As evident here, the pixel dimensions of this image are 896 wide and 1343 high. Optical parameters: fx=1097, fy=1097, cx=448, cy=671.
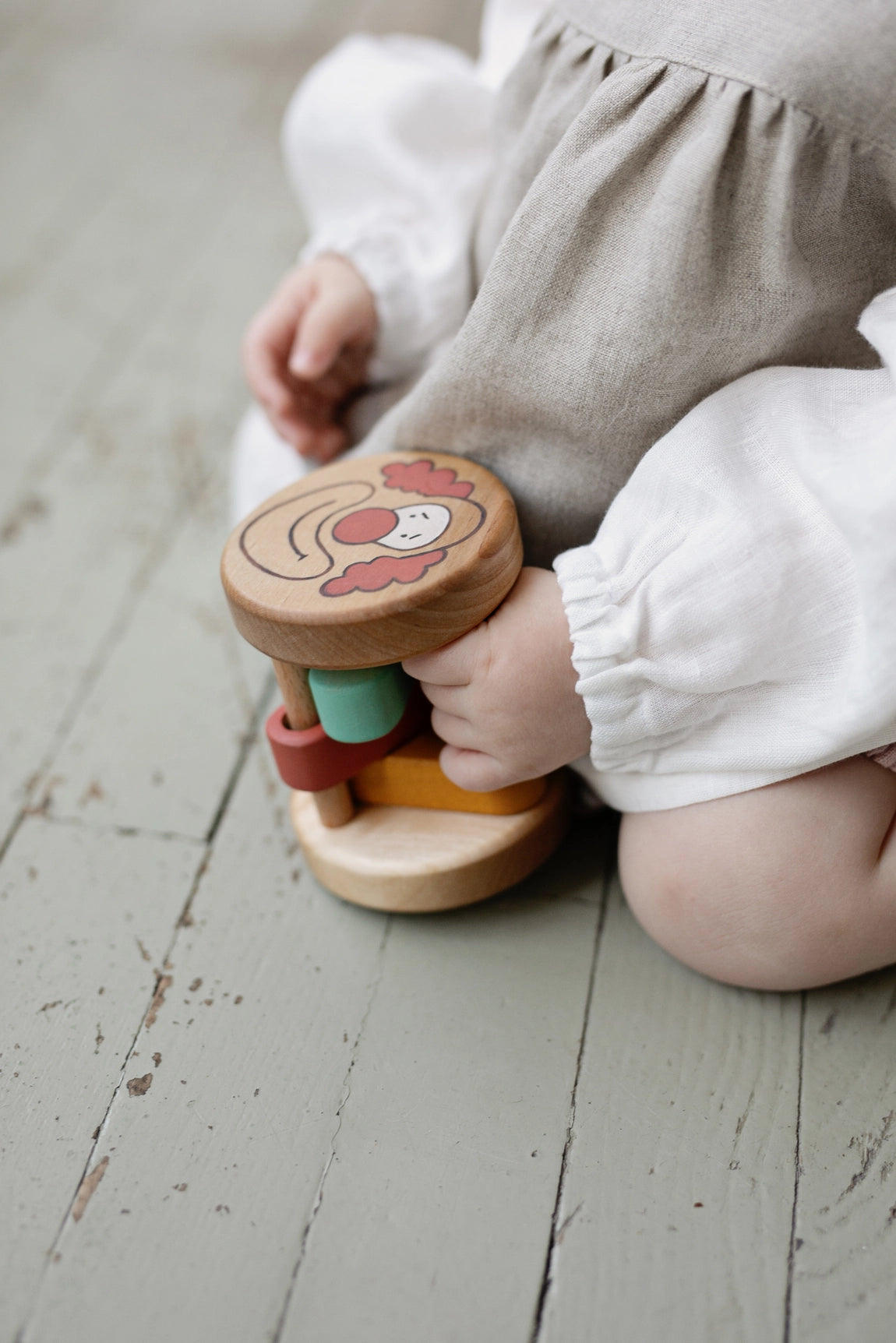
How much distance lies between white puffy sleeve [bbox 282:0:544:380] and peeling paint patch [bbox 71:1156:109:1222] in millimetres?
507

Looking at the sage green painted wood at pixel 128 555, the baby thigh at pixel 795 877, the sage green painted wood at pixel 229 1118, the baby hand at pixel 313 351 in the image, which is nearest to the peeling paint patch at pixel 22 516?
the sage green painted wood at pixel 128 555

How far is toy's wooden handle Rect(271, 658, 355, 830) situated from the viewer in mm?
545

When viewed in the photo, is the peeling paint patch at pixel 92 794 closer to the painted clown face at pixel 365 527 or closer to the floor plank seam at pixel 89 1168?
the floor plank seam at pixel 89 1168

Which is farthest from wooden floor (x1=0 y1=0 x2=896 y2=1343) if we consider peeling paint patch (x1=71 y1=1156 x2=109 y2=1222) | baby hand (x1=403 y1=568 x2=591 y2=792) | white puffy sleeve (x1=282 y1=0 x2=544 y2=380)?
white puffy sleeve (x1=282 y1=0 x2=544 y2=380)

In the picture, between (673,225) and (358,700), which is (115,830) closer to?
(358,700)

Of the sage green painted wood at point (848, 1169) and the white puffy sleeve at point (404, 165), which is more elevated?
the white puffy sleeve at point (404, 165)

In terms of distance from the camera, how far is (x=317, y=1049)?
1.81 ft

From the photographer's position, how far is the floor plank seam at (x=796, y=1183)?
46 centimetres

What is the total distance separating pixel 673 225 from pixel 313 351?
277 millimetres

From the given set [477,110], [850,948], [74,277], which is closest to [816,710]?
[850,948]

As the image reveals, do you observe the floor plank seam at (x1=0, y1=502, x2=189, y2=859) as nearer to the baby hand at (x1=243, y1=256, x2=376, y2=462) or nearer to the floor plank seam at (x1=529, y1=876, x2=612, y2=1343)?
the baby hand at (x1=243, y1=256, x2=376, y2=462)

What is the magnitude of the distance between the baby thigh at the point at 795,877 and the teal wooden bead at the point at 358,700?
16cm

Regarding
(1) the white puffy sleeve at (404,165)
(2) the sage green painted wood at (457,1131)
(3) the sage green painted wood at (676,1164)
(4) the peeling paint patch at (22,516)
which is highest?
(1) the white puffy sleeve at (404,165)

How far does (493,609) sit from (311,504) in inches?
4.4
